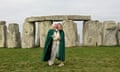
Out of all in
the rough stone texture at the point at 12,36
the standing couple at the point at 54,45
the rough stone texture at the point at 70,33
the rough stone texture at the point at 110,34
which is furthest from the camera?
the rough stone texture at the point at 12,36

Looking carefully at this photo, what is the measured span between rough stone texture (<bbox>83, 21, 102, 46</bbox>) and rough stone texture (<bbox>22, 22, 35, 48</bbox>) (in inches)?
152

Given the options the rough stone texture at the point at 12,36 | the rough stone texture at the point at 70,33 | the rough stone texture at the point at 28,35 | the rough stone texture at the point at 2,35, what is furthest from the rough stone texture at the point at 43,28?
the rough stone texture at the point at 2,35

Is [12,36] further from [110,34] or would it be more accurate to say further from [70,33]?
[110,34]

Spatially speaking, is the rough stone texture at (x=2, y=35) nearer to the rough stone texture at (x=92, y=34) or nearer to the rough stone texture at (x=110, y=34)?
the rough stone texture at (x=92, y=34)

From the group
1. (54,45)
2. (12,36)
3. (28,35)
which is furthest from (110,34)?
(54,45)

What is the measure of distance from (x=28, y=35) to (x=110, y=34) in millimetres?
6007

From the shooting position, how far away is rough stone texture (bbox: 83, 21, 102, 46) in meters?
27.8

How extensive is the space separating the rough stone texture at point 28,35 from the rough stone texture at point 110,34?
5265 mm

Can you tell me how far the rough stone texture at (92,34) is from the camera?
27766 millimetres

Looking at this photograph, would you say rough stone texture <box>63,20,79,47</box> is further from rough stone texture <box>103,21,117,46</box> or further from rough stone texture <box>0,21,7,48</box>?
rough stone texture <box>0,21,7,48</box>

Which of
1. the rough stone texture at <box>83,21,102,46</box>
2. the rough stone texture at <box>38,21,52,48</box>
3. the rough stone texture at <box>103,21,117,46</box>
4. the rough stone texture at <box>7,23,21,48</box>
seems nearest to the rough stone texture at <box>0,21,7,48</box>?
the rough stone texture at <box>7,23,21,48</box>

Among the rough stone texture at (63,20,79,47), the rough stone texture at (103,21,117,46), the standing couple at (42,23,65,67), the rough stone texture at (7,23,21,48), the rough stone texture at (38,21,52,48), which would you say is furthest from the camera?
the rough stone texture at (7,23,21,48)

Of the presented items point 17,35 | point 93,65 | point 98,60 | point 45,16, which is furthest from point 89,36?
point 93,65

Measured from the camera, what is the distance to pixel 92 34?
2786 cm
